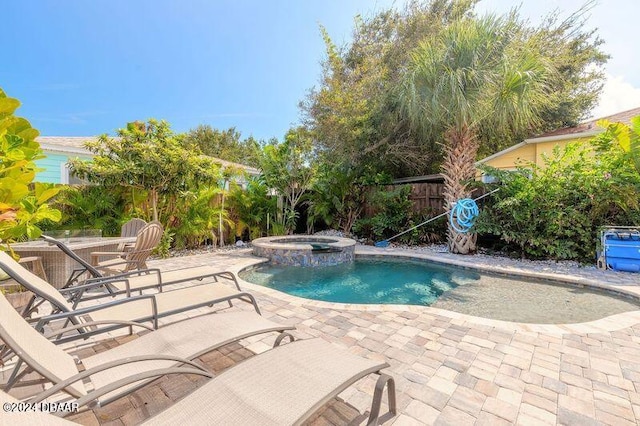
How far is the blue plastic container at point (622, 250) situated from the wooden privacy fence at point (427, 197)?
5029 mm

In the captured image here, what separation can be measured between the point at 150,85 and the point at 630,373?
67.0 feet

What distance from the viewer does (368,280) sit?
7.51 metres

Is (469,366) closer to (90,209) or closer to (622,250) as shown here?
(622,250)

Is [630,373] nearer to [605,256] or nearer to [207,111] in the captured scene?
[605,256]

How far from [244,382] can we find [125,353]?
113cm

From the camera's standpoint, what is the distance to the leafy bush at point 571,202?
7.51 m

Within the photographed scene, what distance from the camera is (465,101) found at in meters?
8.16

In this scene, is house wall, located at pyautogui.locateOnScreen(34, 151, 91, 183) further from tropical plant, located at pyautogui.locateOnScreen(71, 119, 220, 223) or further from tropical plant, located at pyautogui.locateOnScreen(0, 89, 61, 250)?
tropical plant, located at pyautogui.locateOnScreen(0, 89, 61, 250)

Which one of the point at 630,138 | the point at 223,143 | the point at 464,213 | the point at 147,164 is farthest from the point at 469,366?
the point at 223,143

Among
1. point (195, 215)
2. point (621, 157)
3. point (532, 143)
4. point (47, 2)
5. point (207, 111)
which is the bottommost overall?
point (195, 215)

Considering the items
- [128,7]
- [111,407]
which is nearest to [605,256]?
[111,407]

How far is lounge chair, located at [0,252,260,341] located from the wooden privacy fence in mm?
9565

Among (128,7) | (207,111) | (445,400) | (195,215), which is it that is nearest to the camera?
(445,400)

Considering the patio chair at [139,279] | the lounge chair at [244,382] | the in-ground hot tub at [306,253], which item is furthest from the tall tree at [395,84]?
the lounge chair at [244,382]
